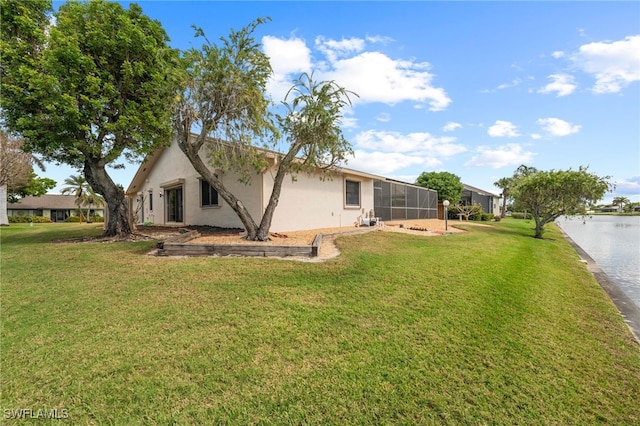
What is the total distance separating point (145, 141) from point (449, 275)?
10726 millimetres

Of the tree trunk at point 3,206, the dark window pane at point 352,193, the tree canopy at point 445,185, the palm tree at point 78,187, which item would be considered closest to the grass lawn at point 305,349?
the dark window pane at point 352,193

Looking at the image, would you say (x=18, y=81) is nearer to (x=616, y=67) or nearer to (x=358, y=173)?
(x=358, y=173)

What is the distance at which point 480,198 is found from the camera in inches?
1583

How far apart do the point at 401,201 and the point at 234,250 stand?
14.9 metres

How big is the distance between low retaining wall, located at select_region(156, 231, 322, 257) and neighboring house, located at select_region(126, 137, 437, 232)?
343 centimetres

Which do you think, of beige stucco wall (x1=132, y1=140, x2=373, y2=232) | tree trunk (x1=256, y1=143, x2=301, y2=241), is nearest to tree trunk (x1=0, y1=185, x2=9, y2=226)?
beige stucco wall (x1=132, y1=140, x2=373, y2=232)

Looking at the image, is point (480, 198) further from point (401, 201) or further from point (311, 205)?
point (311, 205)

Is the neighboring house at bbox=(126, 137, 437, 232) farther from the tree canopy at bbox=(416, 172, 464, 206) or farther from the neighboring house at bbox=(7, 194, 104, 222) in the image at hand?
the neighboring house at bbox=(7, 194, 104, 222)

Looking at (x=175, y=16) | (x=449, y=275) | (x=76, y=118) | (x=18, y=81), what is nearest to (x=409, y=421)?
(x=449, y=275)

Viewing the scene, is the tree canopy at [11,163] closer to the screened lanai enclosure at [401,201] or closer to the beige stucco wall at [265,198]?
the beige stucco wall at [265,198]

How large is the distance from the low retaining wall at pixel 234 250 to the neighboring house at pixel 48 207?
46597 millimetres

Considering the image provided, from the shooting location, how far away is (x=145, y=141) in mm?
10375

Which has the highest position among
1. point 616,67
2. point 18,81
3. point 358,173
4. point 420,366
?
point 616,67

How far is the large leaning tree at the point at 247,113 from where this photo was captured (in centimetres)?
732
